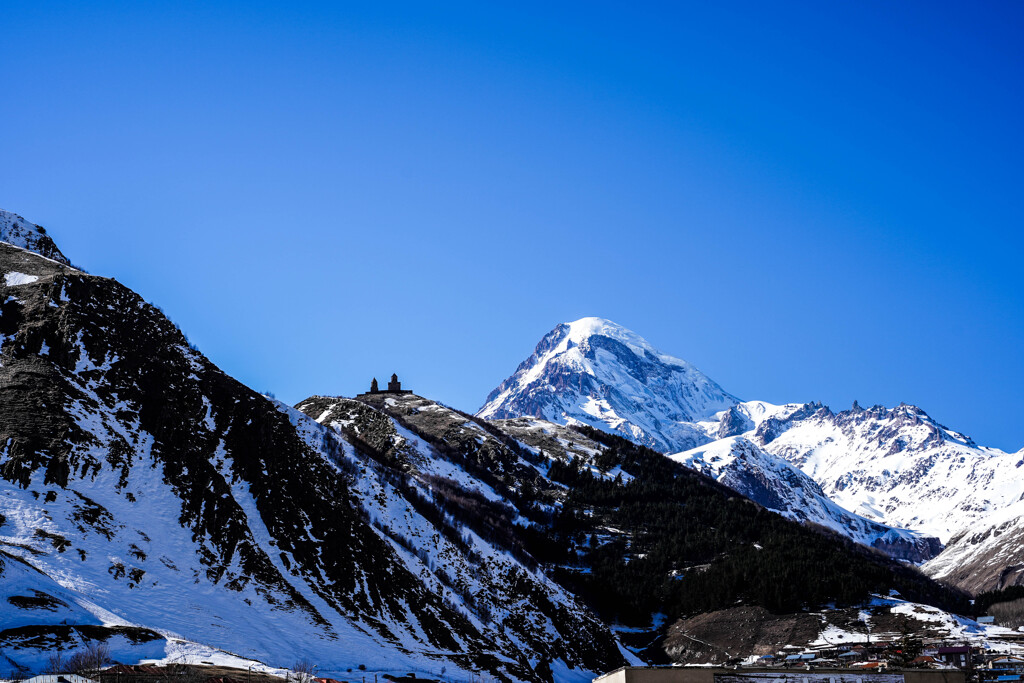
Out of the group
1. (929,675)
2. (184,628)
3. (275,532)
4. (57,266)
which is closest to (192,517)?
(275,532)

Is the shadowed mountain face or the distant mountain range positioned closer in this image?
the distant mountain range

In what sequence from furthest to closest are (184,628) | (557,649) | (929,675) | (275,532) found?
(557,649) < (275,532) < (184,628) < (929,675)

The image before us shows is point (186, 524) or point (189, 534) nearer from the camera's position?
point (189, 534)

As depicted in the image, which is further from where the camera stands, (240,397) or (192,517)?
(240,397)

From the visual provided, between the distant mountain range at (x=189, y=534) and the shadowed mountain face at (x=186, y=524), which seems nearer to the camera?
the distant mountain range at (x=189, y=534)

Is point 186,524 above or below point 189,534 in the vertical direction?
above

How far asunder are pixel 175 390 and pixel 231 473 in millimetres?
21500

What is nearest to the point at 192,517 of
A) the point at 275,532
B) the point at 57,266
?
the point at 275,532

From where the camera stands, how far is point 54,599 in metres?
110

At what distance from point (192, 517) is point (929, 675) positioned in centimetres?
10017

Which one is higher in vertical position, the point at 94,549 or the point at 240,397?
the point at 240,397

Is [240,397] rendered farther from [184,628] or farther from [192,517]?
[184,628]

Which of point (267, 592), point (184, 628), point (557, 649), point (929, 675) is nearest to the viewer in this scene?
point (929, 675)

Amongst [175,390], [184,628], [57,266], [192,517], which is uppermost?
[57,266]
